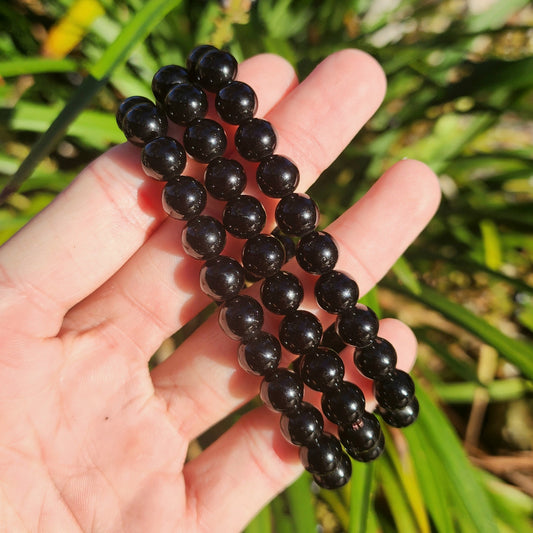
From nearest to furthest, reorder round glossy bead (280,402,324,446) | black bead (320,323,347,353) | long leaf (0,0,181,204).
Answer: long leaf (0,0,181,204), round glossy bead (280,402,324,446), black bead (320,323,347,353)

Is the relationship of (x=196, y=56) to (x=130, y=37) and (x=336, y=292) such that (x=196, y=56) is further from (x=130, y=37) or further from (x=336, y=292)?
(x=336, y=292)

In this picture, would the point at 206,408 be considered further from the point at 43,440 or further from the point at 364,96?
the point at 364,96

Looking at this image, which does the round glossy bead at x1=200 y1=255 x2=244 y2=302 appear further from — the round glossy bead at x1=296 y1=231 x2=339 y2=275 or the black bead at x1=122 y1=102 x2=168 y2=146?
the black bead at x1=122 y1=102 x2=168 y2=146

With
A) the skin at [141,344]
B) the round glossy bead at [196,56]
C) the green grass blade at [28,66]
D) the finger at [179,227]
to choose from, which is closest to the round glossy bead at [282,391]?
the skin at [141,344]

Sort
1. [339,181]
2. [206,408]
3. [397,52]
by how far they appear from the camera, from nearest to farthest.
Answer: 1. [206,408]
2. [397,52]
3. [339,181]

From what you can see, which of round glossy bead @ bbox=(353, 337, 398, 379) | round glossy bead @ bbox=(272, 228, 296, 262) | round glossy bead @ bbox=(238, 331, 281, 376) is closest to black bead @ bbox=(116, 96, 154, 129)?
round glossy bead @ bbox=(272, 228, 296, 262)

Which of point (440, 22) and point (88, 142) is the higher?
point (440, 22)

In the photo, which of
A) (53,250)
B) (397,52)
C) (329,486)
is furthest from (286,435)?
(397,52)
